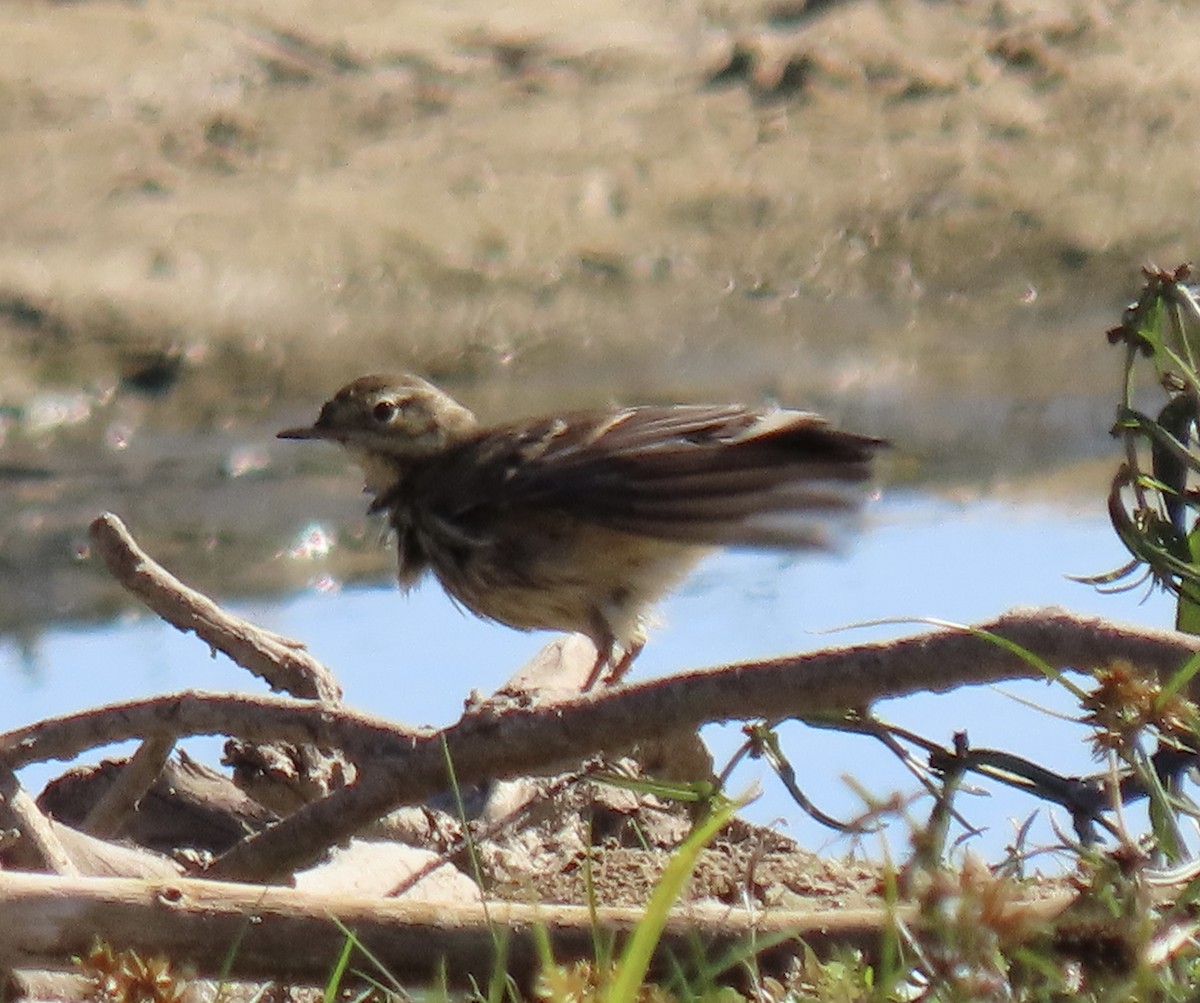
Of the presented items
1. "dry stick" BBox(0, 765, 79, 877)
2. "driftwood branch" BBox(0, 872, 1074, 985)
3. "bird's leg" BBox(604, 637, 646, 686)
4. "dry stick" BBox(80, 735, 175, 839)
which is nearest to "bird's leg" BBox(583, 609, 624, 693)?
"bird's leg" BBox(604, 637, 646, 686)

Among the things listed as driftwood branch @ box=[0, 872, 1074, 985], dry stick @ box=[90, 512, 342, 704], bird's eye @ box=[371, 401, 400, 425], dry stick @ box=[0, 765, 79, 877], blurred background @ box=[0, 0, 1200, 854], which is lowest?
driftwood branch @ box=[0, 872, 1074, 985]

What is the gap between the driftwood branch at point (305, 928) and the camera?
3.56m

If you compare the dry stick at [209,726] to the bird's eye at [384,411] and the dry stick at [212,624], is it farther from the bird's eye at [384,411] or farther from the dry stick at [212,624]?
the bird's eye at [384,411]

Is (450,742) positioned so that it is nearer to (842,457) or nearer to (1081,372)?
(842,457)

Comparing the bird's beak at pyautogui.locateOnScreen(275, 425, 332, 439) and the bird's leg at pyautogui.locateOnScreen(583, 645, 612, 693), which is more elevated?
the bird's beak at pyautogui.locateOnScreen(275, 425, 332, 439)

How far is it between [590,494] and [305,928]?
2.24 metres

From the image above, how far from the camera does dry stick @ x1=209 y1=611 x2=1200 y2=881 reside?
3.93 metres

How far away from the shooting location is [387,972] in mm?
3516

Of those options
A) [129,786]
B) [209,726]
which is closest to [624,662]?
[129,786]

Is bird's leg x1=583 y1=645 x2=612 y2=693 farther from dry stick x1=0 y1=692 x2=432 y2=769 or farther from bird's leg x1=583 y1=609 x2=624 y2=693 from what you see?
dry stick x1=0 y1=692 x2=432 y2=769

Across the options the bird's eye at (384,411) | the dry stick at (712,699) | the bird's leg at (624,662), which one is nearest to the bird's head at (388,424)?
the bird's eye at (384,411)

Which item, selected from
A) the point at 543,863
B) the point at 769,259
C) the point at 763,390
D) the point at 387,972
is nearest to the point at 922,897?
the point at 387,972

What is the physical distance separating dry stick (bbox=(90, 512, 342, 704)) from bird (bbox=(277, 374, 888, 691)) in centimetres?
80

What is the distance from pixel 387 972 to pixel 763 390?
927cm
